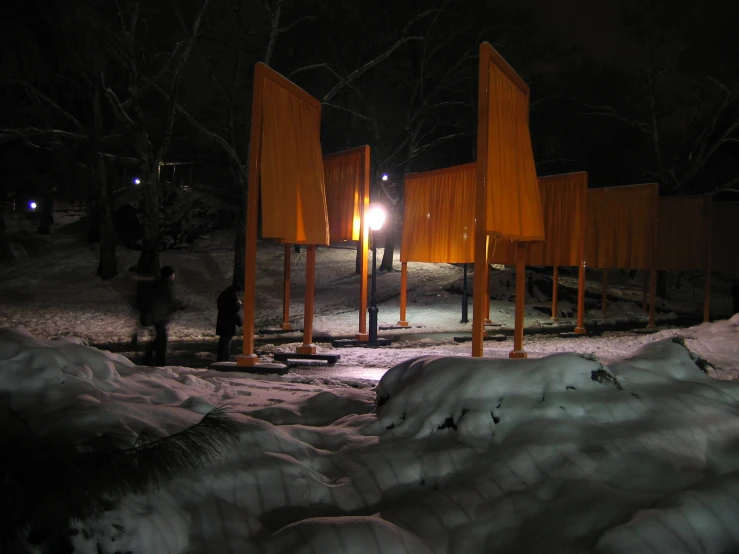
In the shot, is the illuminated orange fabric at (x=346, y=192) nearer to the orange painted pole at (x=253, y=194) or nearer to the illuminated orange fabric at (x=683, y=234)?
the orange painted pole at (x=253, y=194)

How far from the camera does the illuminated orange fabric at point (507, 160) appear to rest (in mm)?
8586

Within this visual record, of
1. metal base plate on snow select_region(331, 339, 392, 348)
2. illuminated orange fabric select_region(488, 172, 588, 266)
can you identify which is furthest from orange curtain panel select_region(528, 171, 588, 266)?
metal base plate on snow select_region(331, 339, 392, 348)

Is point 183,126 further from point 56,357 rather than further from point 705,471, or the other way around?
point 705,471

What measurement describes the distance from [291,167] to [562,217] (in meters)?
9.36

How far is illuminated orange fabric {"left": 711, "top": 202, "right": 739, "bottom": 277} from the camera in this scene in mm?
19562

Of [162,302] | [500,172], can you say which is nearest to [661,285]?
[500,172]

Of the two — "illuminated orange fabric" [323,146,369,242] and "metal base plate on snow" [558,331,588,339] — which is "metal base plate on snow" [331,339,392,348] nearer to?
"illuminated orange fabric" [323,146,369,242]

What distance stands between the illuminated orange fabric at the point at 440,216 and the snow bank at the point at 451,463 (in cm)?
923

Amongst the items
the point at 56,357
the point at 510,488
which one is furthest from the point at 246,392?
the point at 510,488

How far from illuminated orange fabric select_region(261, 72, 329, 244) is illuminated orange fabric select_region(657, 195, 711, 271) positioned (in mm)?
12147

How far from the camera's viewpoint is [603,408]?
182 inches

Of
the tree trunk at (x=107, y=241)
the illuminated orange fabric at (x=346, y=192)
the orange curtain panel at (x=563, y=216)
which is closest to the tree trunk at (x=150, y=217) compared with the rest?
the tree trunk at (x=107, y=241)

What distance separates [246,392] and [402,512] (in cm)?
386

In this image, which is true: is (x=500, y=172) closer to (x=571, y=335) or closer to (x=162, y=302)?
(x=162, y=302)
